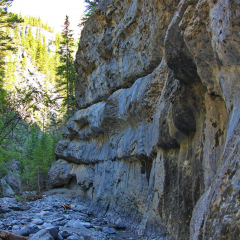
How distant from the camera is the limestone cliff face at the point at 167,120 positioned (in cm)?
378

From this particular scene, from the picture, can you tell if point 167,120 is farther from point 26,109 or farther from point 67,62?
point 67,62

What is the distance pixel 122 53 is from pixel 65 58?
1766 cm

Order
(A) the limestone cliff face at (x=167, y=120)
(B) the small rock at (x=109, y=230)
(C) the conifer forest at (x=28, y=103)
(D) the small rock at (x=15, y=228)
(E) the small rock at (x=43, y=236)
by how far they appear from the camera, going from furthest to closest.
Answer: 1. (C) the conifer forest at (x=28, y=103)
2. (B) the small rock at (x=109, y=230)
3. (D) the small rock at (x=15, y=228)
4. (E) the small rock at (x=43, y=236)
5. (A) the limestone cliff face at (x=167, y=120)

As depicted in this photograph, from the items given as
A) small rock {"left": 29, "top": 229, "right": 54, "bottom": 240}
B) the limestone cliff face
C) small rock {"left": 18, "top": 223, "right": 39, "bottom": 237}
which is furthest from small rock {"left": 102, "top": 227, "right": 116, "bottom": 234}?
small rock {"left": 29, "top": 229, "right": 54, "bottom": 240}

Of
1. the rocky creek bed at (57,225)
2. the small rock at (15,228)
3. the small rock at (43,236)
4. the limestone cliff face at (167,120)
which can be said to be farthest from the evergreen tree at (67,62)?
the small rock at (43,236)

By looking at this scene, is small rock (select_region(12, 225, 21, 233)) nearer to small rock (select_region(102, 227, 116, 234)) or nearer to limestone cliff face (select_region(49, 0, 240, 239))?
small rock (select_region(102, 227, 116, 234))

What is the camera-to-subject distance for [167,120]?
7754 mm

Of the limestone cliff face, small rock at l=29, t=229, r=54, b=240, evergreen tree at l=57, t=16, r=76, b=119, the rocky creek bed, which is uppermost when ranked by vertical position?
evergreen tree at l=57, t=16, r=76, b=119

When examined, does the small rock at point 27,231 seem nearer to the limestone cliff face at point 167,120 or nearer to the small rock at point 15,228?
the small rock at point 15,228

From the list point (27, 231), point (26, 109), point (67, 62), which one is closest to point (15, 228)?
point (27, 231)

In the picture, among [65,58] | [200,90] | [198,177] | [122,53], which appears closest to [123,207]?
[198,177]

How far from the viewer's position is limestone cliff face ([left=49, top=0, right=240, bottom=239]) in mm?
3783

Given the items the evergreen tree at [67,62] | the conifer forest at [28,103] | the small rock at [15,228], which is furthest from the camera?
the evergreen tree at [67,62]

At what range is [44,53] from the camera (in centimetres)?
6569
